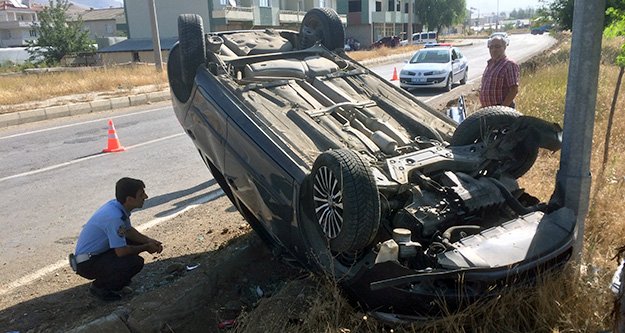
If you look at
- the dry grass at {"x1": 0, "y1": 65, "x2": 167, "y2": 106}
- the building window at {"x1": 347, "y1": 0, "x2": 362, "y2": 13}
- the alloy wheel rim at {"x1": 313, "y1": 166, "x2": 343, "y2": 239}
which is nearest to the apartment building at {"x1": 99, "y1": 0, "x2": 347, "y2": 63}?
the building window at {"x1": 347, "y1": 0, "x2": 362, "y2": 13}

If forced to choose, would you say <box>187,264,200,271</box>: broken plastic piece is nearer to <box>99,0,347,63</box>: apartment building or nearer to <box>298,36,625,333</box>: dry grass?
<box>298,36,625,333</box>: dry grass

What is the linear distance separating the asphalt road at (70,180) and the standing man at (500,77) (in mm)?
3528

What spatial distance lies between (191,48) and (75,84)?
590 inches

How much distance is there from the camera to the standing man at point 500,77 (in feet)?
17.8

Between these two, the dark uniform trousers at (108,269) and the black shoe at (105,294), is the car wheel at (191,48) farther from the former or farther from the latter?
the black shoe at (105,294)

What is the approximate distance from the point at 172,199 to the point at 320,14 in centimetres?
278

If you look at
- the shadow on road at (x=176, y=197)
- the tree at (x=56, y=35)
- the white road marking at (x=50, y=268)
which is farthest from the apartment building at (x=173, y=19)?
the white road marking at (x=50, y=268)

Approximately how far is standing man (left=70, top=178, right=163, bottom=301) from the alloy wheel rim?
1.55 m

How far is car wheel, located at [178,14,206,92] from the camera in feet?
14.2

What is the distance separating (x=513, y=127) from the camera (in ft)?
12.4

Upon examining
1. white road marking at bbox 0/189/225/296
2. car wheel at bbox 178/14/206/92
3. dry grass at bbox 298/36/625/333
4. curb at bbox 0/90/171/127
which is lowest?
white road marking at bbox 0/189/225/296

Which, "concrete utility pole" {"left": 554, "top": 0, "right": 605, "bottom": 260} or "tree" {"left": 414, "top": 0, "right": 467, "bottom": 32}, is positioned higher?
"tree" {"left": 414, "top": 0, "right": 467, "bottom": 32}

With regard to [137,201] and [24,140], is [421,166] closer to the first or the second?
[137,201]

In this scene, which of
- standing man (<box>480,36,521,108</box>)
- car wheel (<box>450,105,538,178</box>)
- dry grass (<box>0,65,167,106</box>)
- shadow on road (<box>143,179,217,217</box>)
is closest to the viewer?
car wheel (<box>450,105,538,178</box>)
